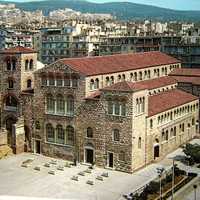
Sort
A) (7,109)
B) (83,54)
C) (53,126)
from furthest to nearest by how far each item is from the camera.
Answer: (83,54) < (7,109) < (53,126)

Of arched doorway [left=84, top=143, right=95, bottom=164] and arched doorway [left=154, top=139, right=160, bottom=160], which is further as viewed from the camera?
arched doorway [left=154, top=139, right=160, bottom=160]

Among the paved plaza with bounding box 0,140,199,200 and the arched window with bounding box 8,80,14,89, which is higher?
the arched window with bounding box 8,80,14,89

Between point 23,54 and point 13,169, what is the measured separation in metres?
16.4

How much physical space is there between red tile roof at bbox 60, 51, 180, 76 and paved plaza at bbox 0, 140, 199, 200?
1213cm

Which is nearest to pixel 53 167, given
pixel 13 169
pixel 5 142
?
pixel 13 169

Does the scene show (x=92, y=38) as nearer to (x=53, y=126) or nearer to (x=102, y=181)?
(x=53, y=126)

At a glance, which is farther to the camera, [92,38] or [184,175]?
[92,38]

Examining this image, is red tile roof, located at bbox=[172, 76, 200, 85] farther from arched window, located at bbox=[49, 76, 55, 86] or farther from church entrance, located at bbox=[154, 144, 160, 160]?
arched window, located at bbox=[49, 76, 55, 86]

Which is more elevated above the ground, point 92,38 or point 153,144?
point 92,38

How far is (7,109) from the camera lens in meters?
68.9

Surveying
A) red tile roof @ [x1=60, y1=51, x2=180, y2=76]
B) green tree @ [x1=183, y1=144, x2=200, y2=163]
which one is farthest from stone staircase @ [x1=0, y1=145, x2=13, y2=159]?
green tree @ [x1=183, y1=144, x2=200, y2=163]

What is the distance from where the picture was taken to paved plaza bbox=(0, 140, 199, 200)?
50.1 m

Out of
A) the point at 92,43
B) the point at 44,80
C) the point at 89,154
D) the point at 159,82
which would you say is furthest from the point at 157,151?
the point at 92,43

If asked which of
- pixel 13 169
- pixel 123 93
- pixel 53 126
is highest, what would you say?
pixel 123 93
